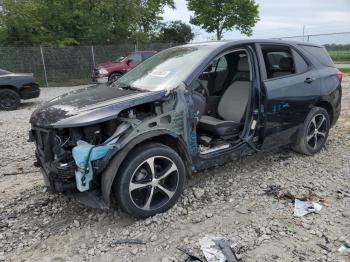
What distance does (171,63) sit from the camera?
4.50m

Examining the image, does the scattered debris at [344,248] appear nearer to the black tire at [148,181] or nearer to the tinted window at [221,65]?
the black tire at [148,181]

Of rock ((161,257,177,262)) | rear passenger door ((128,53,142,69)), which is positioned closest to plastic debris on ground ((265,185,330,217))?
rock ((161,257,177,262))

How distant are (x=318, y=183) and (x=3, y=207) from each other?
3.79m

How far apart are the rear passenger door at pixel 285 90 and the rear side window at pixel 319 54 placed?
0.25m

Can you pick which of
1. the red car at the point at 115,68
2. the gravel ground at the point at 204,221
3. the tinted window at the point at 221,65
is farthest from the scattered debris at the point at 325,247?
the red car at the point at 115,68

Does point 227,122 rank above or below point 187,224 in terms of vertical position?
above

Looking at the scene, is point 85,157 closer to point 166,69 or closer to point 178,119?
point 178,119

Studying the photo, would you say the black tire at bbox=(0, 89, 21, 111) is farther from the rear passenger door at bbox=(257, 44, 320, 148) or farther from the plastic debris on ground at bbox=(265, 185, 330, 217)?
the plastic debris on ground at bbox=(265, 185, 330, 217)

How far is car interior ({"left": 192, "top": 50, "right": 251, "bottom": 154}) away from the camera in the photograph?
4.43 m

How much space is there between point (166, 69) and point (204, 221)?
1870 millimetres

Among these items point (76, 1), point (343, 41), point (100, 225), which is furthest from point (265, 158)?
point (343, 41)

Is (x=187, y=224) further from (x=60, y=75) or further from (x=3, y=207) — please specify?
(x=60, y=75)

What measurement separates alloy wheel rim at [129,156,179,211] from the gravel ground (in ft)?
0.56

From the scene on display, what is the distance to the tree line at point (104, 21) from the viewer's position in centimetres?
2139
